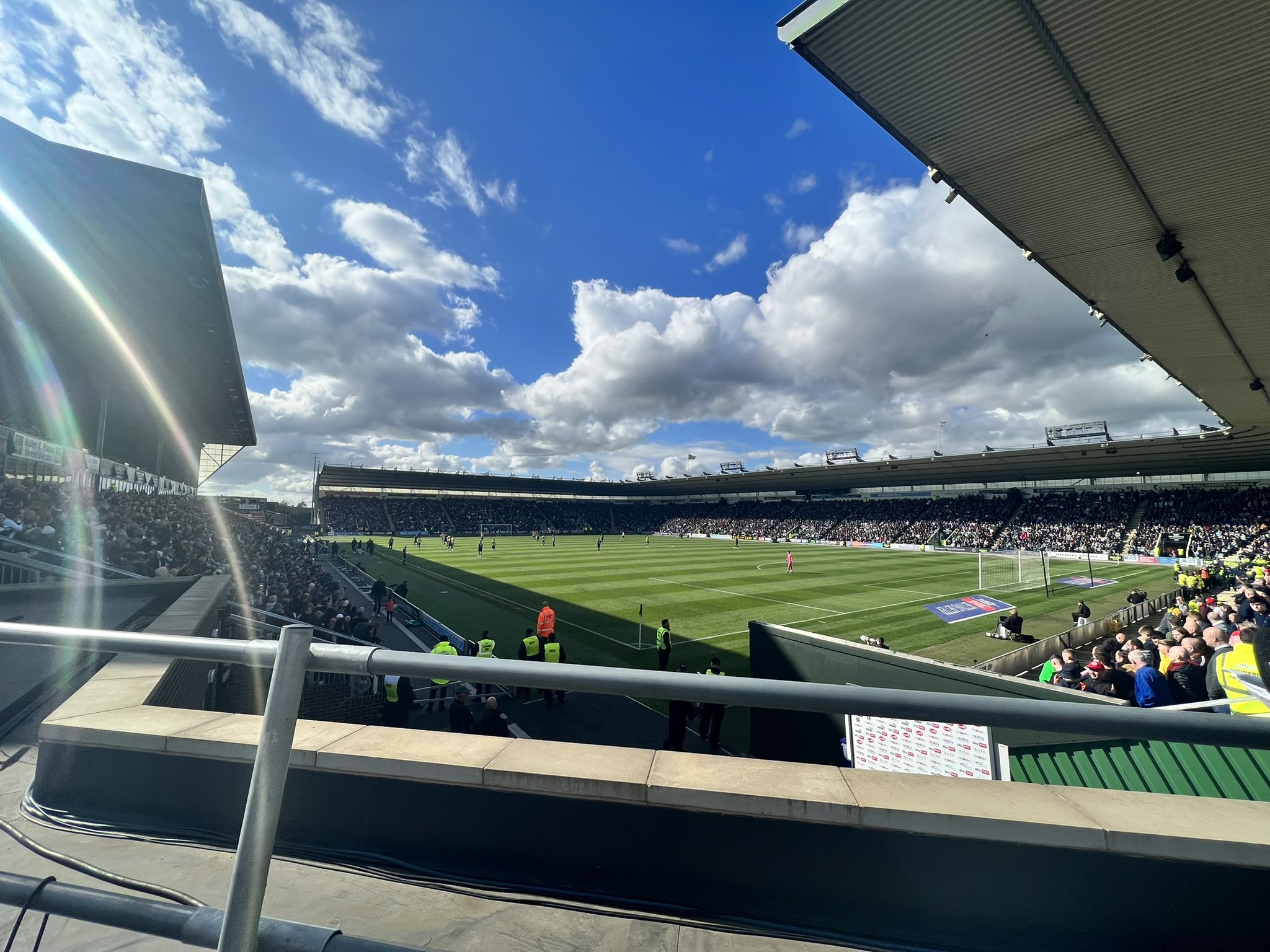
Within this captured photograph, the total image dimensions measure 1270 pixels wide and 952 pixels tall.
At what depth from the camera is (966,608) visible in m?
21.0

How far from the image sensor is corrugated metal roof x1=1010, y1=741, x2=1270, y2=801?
3385 millimetres

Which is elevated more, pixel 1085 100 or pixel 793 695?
pixel 1085 100

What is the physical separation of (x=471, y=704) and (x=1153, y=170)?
520 inches

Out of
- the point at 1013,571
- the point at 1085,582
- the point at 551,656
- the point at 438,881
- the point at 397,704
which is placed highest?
the point at 1013,571

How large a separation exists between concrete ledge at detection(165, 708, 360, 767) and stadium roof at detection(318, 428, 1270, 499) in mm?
40165

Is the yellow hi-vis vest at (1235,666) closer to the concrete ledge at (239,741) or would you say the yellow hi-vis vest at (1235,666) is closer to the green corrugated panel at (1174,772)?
the green corrugated panel at (1174,772)

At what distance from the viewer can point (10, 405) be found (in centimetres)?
2516

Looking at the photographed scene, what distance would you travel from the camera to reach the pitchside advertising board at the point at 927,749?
580cm

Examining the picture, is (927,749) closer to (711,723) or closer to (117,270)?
(711,723)

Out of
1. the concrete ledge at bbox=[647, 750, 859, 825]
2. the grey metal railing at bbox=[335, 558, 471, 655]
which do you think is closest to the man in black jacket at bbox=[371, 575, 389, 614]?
the grey metal railing at bbox=[335, 558, 471, 655]

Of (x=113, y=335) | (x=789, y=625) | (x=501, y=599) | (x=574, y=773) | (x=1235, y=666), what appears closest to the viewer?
(x=574, y=773)

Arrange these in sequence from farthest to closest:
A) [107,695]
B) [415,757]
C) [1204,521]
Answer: [1204,521]
[107,695]
[415,757]

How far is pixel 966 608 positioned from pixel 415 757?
23.8 m

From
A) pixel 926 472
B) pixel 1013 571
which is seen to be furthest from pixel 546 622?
pixel 926 472
